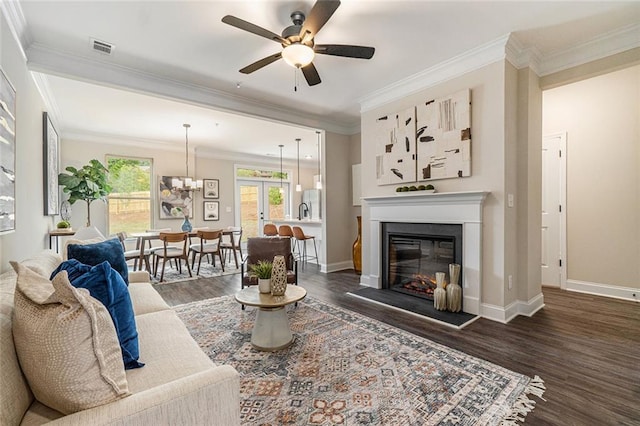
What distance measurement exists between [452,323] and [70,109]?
6.11 metres

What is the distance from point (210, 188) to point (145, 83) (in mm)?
4279

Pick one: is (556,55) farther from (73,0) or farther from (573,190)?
(73,0)

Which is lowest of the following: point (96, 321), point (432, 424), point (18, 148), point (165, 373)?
point (432, 424)

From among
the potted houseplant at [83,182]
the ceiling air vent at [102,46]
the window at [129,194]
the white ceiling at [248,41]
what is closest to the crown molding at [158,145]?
the window at [129,194]

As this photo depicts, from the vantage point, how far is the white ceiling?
2.40 meters

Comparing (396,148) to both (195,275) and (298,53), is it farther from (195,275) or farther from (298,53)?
(195,275)

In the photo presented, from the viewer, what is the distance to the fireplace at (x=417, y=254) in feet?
11.3

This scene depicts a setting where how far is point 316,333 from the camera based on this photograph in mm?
2719

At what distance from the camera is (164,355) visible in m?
1.45

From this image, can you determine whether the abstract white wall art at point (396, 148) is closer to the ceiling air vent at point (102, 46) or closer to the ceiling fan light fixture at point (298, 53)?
the ceiling fan light fixture at point (298, 53)

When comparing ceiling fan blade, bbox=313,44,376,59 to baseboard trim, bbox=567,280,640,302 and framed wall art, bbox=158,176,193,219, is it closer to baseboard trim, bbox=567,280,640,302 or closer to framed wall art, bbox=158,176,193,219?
baseboard trim, bbox=567,280,640,302

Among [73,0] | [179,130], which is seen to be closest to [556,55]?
[73,0]

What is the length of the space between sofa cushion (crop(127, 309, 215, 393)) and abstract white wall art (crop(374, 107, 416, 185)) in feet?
10.0

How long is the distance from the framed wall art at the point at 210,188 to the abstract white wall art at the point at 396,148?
493 cm
